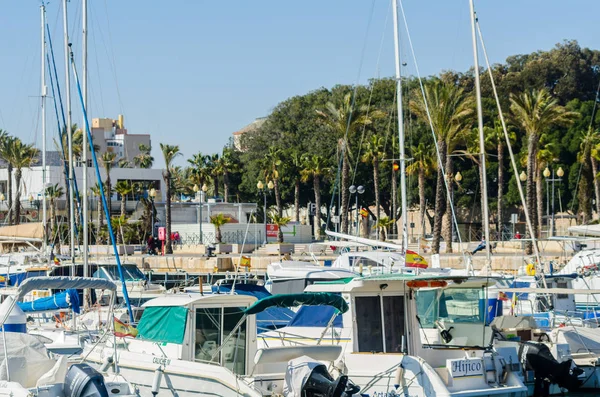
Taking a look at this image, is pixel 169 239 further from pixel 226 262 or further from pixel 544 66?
pixel 544 66

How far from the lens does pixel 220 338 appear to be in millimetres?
17000

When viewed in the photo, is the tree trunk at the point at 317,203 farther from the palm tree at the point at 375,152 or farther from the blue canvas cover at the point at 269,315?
the blue canvas cover at the point at 269,315

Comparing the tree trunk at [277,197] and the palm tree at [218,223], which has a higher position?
the tree trunk at [277,197]

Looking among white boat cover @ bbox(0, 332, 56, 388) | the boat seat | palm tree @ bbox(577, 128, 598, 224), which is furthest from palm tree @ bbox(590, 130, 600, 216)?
white boat cover @ bbox(0, 332, 56, 388)

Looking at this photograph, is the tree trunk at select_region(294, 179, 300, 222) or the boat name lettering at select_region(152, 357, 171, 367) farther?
the tree trunk at select_region(294, 179, 300, 222)

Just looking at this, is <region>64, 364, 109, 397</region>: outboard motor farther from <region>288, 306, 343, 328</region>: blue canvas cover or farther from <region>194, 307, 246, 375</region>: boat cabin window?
<region>288, 306, 343, 328</region>: blue canvas cover

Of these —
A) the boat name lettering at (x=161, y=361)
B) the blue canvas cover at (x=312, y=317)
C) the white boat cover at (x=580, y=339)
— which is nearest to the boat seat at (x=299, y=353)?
the boat name lettering at (x=161, y=361)

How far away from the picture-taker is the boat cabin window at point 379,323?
57.1ft

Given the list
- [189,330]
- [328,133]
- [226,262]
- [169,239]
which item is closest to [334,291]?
[189,330]

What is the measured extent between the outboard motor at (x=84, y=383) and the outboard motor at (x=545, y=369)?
9.61m

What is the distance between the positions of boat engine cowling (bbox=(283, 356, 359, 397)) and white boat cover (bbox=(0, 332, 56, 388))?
4.26 meters

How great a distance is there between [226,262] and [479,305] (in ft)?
119

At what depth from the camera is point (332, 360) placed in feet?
55.4

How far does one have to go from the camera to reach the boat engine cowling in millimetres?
15070
